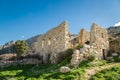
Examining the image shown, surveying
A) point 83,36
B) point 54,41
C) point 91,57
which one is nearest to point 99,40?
point 91,57

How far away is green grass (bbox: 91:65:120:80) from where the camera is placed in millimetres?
29125

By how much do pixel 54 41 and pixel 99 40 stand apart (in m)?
7.36

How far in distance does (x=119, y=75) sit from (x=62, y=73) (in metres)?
6.54

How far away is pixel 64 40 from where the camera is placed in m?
40.5

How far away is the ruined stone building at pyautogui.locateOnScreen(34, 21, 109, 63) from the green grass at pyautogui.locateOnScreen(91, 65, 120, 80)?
706cm

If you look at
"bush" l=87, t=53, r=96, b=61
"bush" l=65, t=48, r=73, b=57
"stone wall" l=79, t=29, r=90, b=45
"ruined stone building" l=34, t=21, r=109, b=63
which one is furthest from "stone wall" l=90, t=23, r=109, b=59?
"stone wall" l=79, t=29, r=90, b=45

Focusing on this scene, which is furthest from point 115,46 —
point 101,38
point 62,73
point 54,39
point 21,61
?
point 21,61

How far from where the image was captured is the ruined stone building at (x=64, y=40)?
39438 millimetres

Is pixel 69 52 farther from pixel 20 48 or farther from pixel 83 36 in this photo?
pixel 20 48

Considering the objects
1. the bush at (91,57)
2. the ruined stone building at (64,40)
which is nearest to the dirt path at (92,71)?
the bush at (91,57)

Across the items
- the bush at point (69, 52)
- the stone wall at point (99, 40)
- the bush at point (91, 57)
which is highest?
the stone wall at point (99, 40)

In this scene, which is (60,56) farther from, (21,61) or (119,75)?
(119,75)

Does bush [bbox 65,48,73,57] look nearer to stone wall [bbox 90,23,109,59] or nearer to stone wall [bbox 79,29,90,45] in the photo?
stone wall [bbox 90,23,109,59]

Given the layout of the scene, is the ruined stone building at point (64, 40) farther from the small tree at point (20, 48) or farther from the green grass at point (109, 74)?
the small tree at point (20, 48)
